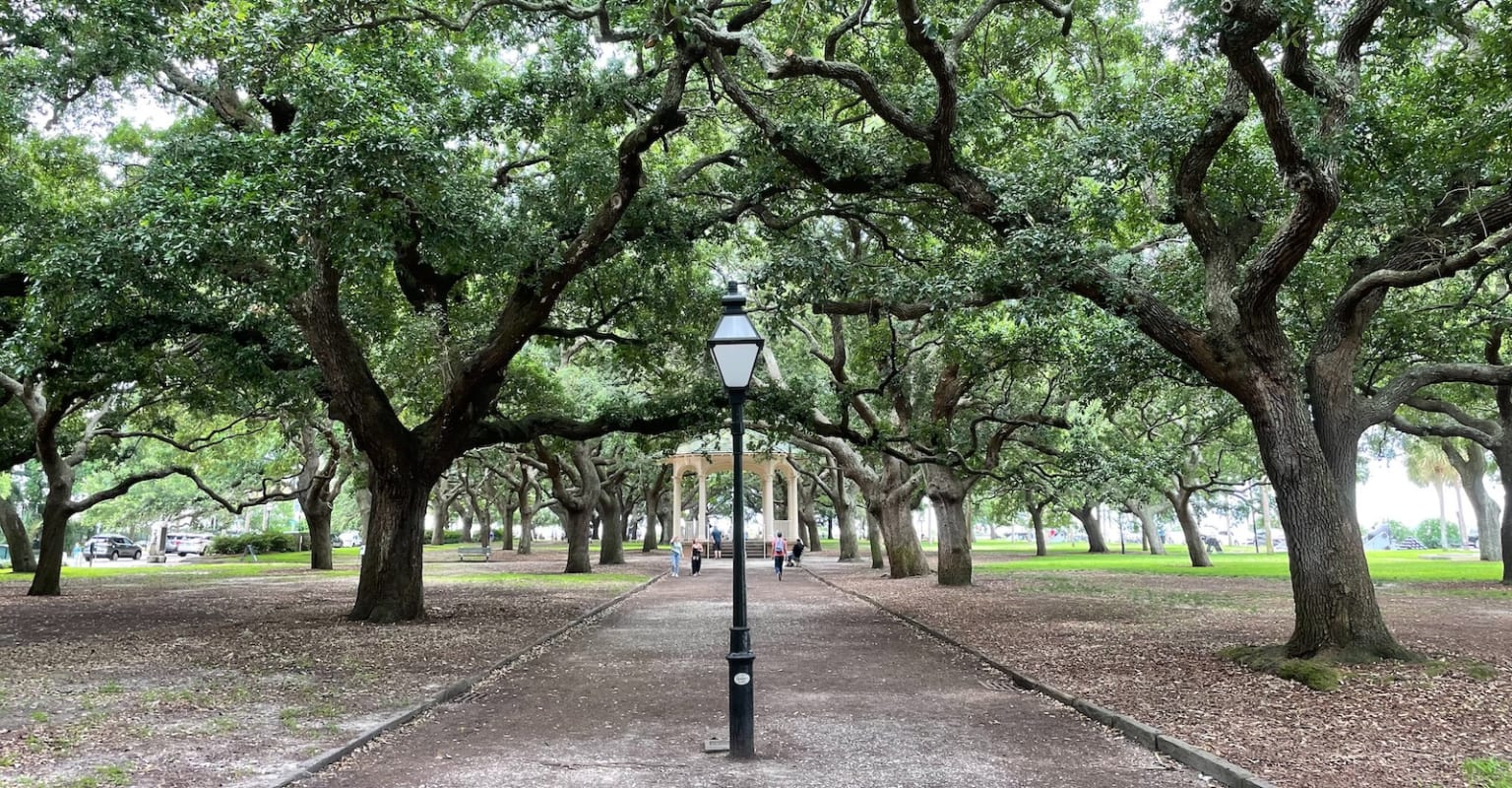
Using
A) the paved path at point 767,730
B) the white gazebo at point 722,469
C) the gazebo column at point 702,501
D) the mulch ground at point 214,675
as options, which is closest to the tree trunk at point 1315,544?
the paved path at point 767,730

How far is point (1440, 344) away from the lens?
44.0 ft

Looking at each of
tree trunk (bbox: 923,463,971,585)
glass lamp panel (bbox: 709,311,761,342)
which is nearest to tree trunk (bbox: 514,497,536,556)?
tree trunk (bbox: 923,463,971,585)

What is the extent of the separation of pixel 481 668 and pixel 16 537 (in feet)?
85.9

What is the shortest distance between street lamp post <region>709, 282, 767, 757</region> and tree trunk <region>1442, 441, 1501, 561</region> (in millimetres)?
28333

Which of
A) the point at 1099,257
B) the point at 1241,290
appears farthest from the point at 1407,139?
the point at 1099,257

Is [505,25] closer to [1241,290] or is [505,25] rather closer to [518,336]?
[518,336]

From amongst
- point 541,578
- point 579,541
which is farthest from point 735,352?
point 579,541

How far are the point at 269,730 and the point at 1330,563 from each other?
939 centimetres

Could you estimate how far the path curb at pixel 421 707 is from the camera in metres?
5.62

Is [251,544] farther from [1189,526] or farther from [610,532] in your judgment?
[1189,526]

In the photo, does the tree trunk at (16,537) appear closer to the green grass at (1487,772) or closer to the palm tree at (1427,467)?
the green grass at (1487,772)

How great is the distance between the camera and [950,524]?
2147cm

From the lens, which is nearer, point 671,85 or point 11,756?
point 11,756

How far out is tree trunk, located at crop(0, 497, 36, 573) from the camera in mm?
26125
